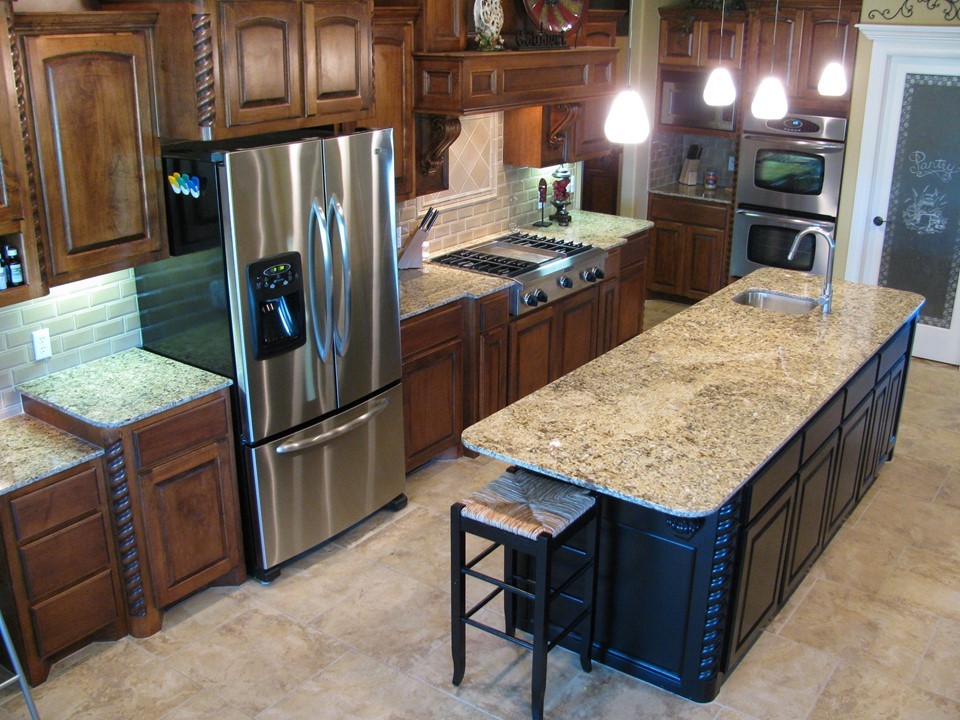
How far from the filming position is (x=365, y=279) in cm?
404

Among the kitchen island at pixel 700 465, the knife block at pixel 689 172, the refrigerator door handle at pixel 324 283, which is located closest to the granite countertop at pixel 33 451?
the refrigerator door handle at pixel 324 283

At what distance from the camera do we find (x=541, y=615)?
9.78 feet

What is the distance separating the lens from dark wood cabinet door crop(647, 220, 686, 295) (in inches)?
295

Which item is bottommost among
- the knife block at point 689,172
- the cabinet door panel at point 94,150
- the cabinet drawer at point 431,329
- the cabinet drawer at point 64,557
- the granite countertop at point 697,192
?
the cabinet drawer at point 64,557

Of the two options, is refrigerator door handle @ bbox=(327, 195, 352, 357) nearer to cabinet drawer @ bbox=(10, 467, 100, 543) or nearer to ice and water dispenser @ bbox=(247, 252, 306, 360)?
ice and water dispenser @ bbox=(247, 252, 306, 360)

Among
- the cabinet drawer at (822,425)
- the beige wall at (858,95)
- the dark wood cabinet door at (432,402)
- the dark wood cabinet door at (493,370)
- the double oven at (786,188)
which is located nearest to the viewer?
the cabinet drawer at (822,425)

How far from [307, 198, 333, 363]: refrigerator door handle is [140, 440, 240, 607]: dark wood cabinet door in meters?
0.56

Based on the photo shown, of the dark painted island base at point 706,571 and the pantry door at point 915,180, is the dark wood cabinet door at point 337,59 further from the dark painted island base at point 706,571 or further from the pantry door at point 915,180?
the pantry door at point 915,180

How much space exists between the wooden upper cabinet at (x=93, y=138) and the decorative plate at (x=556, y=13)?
240cm

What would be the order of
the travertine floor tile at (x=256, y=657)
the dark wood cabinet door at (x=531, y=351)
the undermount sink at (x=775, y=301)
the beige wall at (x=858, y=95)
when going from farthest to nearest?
1. the beige wall at (x=858, y=95)
2. the dark wood cabinet door at (x=531, y=351)
3. the undermount sink at (x=775, y=301)
4. the travertine floor tile at (x=256, y=657)

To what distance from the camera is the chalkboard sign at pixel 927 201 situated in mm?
6086

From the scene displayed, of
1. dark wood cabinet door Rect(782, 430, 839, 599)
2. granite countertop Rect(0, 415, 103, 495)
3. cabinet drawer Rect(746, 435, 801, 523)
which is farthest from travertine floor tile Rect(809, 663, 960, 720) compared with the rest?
granite countertop Rect(0, 415, 103, 495)

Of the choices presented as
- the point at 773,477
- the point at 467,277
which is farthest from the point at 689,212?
the point at 773,477

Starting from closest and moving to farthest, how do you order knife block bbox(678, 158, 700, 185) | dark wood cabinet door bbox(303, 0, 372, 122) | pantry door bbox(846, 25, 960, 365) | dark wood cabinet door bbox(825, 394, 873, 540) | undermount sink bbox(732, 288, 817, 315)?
1. dark wood cabinet door bbox(303, 0, 372, 122)
2. dark wood cabinet door bbox(825, 394, 873, 540)
3. undermount sink bbox(732, 288, 817, 315)
4. pantry door bbox(846, 25, 960, 365)
5. knife block bbox(678, 158, 700, 185)
